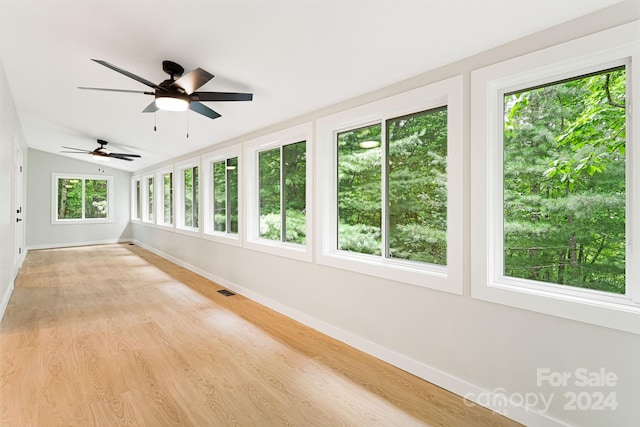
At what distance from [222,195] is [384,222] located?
3.55 metres

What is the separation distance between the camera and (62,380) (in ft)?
7.87

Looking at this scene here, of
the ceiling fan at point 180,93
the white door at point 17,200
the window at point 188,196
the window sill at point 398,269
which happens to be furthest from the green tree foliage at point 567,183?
the white door at point 17,200

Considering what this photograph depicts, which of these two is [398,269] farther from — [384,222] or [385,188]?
[385,188]

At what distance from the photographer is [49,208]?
9094 mm

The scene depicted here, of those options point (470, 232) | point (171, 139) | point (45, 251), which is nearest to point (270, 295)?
point (470, 232)

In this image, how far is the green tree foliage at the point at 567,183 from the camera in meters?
1.77

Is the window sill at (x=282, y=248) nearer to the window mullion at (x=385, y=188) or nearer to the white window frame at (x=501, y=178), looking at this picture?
the window mullion at (x=385, y=188)

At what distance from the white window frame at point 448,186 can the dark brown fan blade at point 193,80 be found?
129 centimetres

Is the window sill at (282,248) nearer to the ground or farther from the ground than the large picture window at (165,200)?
nearer to the ground

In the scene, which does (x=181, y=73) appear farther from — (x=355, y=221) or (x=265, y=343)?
(x=265, y=343)

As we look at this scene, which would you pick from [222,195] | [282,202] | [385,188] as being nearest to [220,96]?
[385,188]

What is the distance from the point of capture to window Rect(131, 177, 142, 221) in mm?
9898

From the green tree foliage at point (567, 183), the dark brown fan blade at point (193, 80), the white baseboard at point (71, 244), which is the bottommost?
the white baseboard at point (71, 244)

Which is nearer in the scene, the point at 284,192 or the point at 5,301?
the point at 5,301
